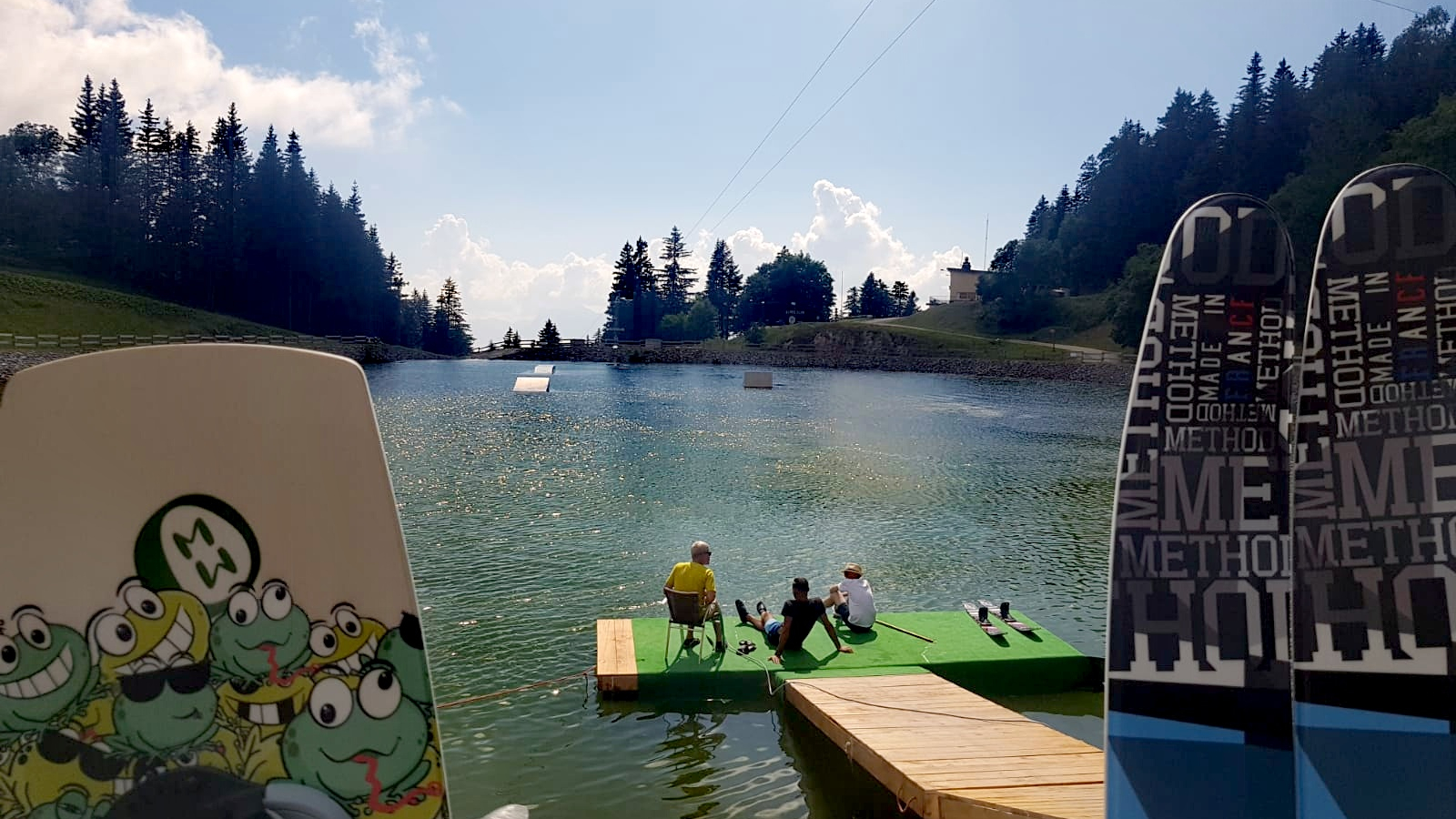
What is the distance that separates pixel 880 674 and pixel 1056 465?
27.0m

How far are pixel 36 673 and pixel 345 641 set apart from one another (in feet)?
3.95

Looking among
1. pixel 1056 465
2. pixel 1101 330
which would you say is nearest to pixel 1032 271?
pixel 1101 330

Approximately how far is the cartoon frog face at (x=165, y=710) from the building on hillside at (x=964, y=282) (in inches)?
6169

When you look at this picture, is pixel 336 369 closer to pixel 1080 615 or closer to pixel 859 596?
pixel 859 596

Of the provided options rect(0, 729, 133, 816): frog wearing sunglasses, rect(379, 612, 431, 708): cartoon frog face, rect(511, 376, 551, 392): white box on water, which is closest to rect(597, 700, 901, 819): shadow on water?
rect(379, 612, 431, 708): cartoon frog face

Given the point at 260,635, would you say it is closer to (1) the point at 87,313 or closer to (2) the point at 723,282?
(1) the point at 87,313

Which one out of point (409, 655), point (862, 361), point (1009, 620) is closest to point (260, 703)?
point (409, 655)

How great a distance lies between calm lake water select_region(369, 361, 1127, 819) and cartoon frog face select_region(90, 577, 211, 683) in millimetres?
5188

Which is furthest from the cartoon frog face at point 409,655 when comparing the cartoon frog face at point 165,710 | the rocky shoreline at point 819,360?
the rocky shoreline at point 819,360

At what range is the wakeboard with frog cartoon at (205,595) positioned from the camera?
3.56 m

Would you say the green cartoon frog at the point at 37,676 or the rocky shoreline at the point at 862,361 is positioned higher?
the rocky shoreline at the point at 862,361

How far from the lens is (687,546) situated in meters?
19.8

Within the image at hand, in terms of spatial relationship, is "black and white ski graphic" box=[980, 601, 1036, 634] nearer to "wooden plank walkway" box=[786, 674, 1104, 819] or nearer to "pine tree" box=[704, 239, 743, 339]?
"wooden plank walkway" box=[786, 674, 1104, 819]

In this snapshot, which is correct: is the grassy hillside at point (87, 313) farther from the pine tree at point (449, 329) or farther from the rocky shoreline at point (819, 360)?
the pine tree at point (449, 329)
